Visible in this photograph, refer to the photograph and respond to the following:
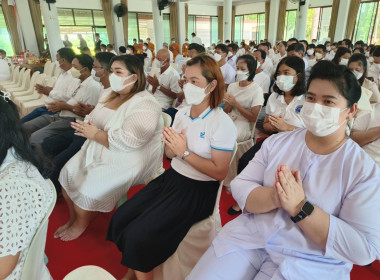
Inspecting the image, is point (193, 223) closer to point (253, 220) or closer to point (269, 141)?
point (253, 220)

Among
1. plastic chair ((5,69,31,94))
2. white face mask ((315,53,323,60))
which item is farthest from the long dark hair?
white face mask ((315,53,323,60))

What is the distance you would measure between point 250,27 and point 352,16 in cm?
704

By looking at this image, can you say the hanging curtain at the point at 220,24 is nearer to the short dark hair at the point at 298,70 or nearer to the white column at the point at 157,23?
the white column at the point at 157,23

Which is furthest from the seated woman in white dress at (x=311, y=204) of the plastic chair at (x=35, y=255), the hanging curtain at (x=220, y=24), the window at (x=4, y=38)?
the hanging curtain at (x=220, y=24)

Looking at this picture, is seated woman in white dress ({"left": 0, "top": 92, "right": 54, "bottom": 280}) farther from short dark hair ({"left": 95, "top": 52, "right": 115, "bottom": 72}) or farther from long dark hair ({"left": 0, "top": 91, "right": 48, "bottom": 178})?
short dark hair ({"left": 95, "top": 52, "right": 115, "bottom": 72})

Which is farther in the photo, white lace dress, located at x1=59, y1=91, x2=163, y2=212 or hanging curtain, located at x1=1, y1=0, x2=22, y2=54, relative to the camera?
hanging curtain, located at x1=1, y1=0, x2=22, y2=54

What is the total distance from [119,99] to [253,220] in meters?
1.48

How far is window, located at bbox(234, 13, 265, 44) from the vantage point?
16.9m

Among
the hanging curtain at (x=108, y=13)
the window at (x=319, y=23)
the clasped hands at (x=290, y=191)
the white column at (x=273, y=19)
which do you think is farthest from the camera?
the white column at (x=273, y=19)

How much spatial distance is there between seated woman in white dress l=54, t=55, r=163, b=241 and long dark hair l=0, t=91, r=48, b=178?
852mm

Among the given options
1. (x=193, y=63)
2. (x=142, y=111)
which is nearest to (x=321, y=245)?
(x=193, y=63)

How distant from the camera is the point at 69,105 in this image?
2990 millimetres

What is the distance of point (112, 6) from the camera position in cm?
1349

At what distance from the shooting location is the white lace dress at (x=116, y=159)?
6.33 ft
